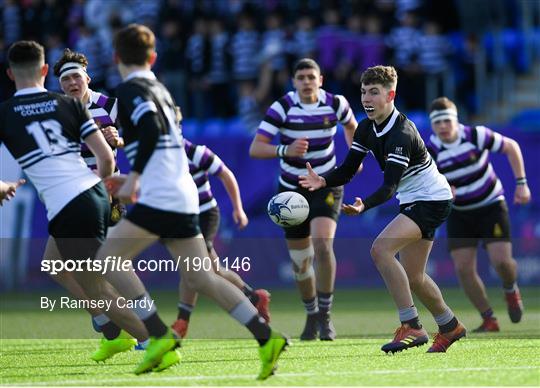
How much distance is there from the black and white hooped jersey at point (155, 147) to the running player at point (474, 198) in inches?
187

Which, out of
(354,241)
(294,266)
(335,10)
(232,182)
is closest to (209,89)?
(335,10)

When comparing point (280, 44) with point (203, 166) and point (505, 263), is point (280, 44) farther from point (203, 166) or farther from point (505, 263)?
point (203, 166)

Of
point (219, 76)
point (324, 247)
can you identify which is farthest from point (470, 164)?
point (219, 76)

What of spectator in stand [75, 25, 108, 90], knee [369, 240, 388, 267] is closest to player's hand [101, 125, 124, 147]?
knee [369, 240, 388, 267]

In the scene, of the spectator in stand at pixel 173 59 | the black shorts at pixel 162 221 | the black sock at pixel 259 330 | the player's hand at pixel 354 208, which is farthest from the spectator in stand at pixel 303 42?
the black sock at pixel 259 330

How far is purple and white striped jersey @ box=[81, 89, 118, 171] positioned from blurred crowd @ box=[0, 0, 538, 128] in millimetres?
9071

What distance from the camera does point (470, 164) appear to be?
12.0 meters

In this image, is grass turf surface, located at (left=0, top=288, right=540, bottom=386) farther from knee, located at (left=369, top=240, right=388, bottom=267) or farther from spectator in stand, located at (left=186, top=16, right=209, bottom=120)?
spectator in stand, located at (left=186, top=16, right=209, bottom=120)

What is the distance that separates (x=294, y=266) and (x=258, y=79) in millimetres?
9321

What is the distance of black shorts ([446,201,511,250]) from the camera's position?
12.1m

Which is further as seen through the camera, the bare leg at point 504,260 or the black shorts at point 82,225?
the bare leg at point 504,260

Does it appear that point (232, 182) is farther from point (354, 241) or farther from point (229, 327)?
point (354, 241)

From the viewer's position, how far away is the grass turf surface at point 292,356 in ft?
24.7

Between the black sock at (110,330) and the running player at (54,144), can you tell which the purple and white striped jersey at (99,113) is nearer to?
the black sock at (110,330)
